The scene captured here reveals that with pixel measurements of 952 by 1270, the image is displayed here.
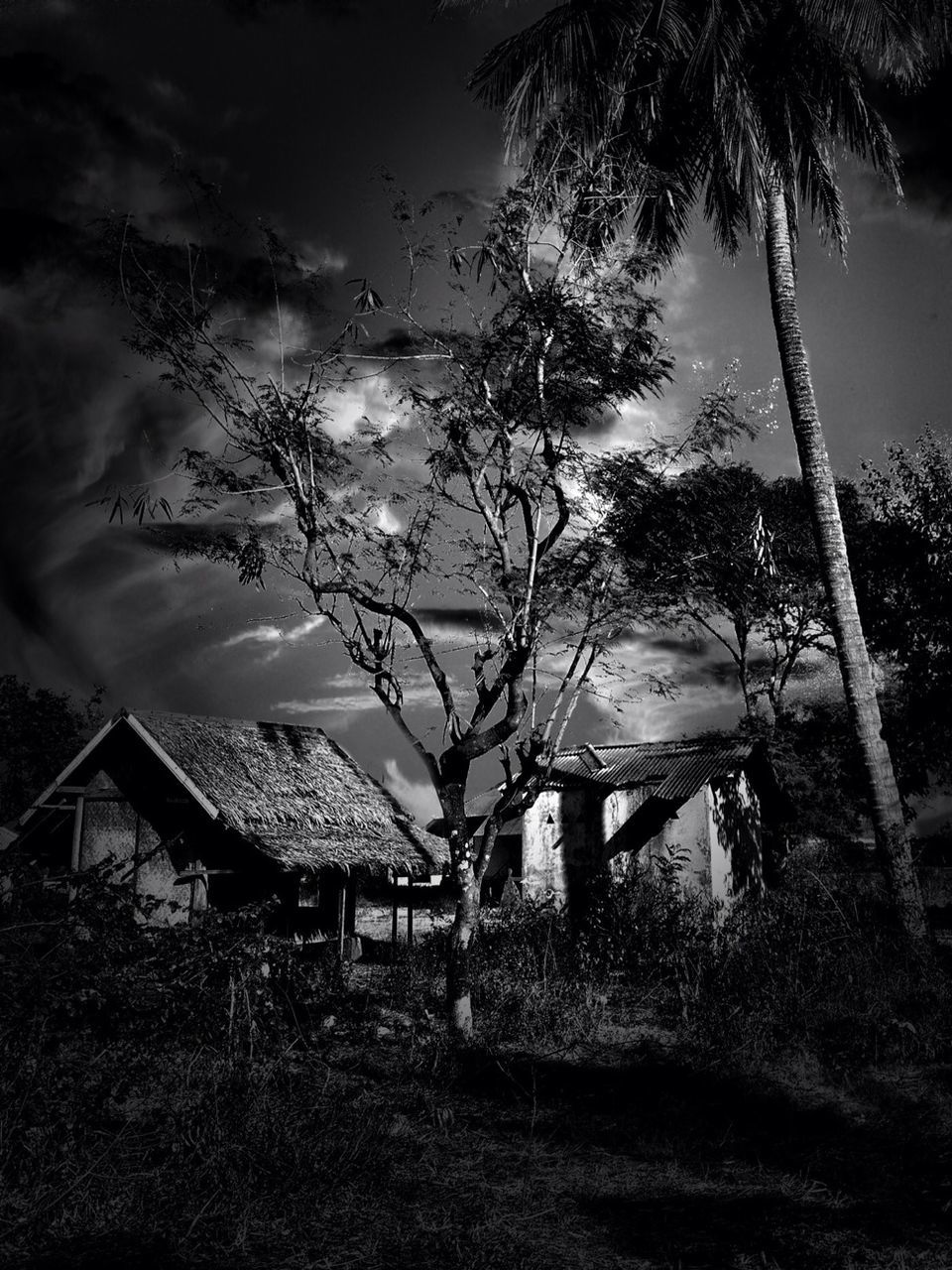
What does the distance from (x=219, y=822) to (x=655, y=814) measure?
12665 mm

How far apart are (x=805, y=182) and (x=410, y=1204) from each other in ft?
51.6

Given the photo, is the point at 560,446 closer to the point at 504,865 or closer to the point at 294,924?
the point at 294,924

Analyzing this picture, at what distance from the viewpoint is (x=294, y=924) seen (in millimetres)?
18156

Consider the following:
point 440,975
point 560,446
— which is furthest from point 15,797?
point 560,446

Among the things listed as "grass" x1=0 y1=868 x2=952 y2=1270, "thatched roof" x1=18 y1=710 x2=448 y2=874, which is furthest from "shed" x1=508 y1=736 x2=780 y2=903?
"grass" x1=0 y1=868 x2=952 y2=1270

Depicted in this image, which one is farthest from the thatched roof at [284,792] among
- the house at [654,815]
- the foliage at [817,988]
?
the foliage at [817,988]

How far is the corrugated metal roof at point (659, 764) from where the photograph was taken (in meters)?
24.2

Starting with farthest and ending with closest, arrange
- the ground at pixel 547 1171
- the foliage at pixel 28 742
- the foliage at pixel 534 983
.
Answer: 1. the foliage at pixel 28 742
2. the foliage at pixel 534 983
3. the ground at pixel 547 1171

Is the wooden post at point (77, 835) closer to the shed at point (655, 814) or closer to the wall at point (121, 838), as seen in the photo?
the wall at point (121, 838)

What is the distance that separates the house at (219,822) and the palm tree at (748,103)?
941cm

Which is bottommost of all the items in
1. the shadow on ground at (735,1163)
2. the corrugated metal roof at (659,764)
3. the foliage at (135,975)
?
the shadow on ground at (735,1163)

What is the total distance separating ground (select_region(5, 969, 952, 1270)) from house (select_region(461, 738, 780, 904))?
556 inches

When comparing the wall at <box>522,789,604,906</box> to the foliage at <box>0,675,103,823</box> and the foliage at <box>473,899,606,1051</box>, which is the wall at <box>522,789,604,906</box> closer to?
the foliage at <box>473,899,606,1051</box>

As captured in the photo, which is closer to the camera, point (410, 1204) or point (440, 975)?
point (410, 1204)
